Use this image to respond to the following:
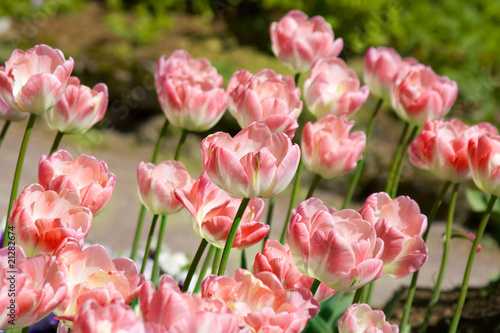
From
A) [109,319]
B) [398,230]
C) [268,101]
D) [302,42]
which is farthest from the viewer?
[302,42]

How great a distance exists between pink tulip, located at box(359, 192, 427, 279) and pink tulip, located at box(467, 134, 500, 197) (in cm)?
20

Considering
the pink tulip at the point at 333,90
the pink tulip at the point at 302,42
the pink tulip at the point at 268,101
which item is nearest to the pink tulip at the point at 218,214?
the pink tulip at the point at 268,101

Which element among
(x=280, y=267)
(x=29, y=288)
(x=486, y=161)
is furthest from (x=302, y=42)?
(x=29, y=288)

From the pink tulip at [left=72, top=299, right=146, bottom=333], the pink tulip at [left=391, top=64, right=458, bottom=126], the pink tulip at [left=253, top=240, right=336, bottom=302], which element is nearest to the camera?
the pink tulip at [left=72, top=299, right=146, bottom=333]

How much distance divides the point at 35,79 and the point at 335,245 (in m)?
0.52

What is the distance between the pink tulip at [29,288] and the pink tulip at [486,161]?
671mm

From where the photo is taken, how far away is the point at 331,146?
3.95 ft

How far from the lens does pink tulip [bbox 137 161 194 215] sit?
3.50 ft

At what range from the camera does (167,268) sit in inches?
71.7

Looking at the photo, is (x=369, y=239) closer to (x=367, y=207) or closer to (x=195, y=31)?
(x=367, y=207)

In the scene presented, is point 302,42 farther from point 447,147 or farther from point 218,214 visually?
point 218,214

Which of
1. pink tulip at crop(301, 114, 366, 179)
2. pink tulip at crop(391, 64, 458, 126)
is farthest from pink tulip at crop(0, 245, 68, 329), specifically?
pink tulip at crop(391, 64, 458, 126)

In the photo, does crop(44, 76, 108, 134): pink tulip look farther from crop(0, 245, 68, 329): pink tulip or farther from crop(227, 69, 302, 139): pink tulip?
crop(0, 245, 68, 329): pink tulip

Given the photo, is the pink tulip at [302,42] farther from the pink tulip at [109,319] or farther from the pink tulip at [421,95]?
the pink tulip at [109,319]
